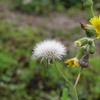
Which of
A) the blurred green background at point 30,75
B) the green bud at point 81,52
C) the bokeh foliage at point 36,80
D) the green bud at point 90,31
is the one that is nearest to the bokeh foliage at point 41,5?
the blurred green background at point 30,75

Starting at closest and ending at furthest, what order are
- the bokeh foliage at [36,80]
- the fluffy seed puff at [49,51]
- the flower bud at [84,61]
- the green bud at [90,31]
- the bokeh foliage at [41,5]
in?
1. the green bud at [90,31]
2. the flower bud at [84,61]
3. the fluffy seed puff at [49,51]
4. the bokeh foliage at [36,80]
5. the bokeh foliage at [41,5]

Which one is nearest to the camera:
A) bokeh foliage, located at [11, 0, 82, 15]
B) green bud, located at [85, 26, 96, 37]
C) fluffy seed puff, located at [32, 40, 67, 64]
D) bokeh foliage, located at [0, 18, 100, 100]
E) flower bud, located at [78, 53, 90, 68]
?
green bud, located at [85, 26, 96, 37]

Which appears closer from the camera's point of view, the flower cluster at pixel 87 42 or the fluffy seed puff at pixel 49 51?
the flower cluster at pixel 87 42

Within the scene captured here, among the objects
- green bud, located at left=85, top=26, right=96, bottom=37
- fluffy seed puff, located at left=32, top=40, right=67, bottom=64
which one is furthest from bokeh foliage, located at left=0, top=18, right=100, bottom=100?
green bud, located at left=85, top=26, right=96, bottom=37

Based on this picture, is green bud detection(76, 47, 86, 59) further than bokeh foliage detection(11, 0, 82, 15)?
No

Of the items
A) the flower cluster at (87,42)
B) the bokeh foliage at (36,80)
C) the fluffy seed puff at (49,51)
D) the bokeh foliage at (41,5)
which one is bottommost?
the flower cluster at (87,42)

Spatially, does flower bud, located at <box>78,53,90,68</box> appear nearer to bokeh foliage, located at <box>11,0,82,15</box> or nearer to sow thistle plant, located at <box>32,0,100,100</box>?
sow thistle plant, located at <box>32,0,100,100</box>

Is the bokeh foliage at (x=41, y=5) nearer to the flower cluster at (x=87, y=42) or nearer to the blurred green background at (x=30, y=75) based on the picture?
the blurred green background at (x=30, y=75)

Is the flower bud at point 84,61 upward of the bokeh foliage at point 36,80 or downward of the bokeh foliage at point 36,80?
downward

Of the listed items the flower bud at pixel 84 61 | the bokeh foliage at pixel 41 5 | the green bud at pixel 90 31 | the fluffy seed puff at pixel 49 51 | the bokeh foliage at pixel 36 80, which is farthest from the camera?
the bokeh foliage at pixel 41 5

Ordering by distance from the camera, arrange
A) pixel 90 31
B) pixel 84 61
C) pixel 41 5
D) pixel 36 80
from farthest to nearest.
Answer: pixel 41 5, pixel 36 80, pixel 84 61, pixel 90 31

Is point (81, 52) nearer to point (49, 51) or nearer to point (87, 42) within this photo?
point (87, 42)

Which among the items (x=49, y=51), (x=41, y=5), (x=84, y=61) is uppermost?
(x=41, y=5)

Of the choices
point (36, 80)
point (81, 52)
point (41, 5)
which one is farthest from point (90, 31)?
point (41, 5)
